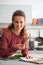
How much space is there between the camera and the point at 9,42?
200 cm

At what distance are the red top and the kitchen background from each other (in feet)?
4.78

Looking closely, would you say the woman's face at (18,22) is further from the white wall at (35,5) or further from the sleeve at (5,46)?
the white wall at (35,5)

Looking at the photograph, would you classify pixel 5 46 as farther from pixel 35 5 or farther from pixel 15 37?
pixel 35 5

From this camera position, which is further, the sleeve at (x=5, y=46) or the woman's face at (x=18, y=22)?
the woman's face at (x=18, y=22)

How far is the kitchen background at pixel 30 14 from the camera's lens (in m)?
3.64

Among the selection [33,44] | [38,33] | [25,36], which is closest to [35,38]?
[38,33]

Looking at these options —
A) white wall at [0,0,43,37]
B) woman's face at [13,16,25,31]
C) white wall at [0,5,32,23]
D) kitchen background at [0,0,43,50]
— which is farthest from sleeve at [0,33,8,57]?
white wall at [0,0,43,37]

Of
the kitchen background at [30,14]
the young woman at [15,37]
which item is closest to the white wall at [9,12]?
the kitchen background at [30,14]

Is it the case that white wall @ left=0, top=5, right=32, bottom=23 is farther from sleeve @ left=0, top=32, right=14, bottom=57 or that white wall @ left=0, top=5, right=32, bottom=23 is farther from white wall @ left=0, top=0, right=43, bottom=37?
sleeve @ left=0, top=32, right=14, bottom=57

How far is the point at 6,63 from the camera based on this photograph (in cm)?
158

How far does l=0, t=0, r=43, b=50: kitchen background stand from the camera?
11.9 ft

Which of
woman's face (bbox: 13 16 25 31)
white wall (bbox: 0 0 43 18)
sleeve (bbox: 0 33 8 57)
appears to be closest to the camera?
sleeve (bbox: 0 33 8 57)

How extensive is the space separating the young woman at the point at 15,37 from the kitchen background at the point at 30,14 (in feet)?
4.77

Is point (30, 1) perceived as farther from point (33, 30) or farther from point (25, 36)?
point (25, 36)
